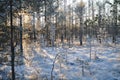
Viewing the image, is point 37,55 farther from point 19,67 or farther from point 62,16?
point 62,16

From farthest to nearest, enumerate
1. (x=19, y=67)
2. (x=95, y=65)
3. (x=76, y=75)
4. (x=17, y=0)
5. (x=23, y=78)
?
(x=95, y=65) < (x=19, y=67) < (x=76, y=75) < (x=23, y=78) < (x=17, y=0)

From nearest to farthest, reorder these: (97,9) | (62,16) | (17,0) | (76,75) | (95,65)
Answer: (17,0)
(76,75)
(95,65)
(62,16)
(97,9)

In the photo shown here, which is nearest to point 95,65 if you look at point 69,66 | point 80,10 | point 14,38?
point 69,66

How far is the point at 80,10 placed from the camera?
1923 inches

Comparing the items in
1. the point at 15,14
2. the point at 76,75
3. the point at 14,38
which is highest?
the point at 15,14

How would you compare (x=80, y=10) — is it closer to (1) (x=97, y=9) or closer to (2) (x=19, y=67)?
(1) (x=97, y=9)

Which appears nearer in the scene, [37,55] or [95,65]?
[95,65]

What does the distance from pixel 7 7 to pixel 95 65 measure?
11275 mm

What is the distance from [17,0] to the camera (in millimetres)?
15977

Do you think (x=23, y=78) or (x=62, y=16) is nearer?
(x=23, y=78)

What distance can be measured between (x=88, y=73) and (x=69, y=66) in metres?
2.77

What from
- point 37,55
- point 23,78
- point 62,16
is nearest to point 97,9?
point 62,16

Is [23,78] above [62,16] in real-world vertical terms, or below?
below

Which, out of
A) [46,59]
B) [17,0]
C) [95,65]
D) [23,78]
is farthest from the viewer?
[46,59]
